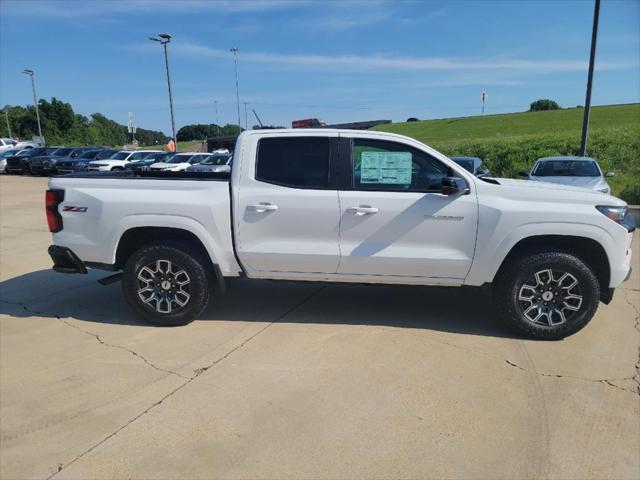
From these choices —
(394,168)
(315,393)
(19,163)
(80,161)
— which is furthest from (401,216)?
(19,163)

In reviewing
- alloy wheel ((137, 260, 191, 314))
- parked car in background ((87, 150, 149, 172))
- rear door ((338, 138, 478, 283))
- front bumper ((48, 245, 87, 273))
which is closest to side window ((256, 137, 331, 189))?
rear door ((338, 138, 478, 283))

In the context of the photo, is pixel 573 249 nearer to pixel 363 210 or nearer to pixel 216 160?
pixel 363 210

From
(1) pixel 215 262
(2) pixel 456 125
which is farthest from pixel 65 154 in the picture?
(2) pixel 456 125

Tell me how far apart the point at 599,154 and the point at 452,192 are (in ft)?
61.2

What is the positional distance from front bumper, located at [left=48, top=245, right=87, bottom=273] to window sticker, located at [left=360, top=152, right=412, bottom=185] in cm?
288

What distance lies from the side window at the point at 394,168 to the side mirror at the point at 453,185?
19 cm

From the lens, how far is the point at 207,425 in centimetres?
309

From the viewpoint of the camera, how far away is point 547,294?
433 centimetres

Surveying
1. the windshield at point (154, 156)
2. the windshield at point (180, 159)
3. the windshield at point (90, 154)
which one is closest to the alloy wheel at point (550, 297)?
the windshield at point (180, 159)

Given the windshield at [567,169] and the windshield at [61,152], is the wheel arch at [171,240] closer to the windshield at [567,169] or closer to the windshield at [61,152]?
the windshield at [567,169]

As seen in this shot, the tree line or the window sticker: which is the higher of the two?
the tree line

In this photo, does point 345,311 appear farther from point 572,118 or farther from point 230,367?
point 572,118

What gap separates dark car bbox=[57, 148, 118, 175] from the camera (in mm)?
26766

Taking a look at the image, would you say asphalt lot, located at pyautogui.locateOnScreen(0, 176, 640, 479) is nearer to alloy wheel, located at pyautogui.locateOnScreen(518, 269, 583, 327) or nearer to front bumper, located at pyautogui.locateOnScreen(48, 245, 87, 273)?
alloy wheel, located at pyautogui.locateOnScreen(518, 269, 583, 327)
